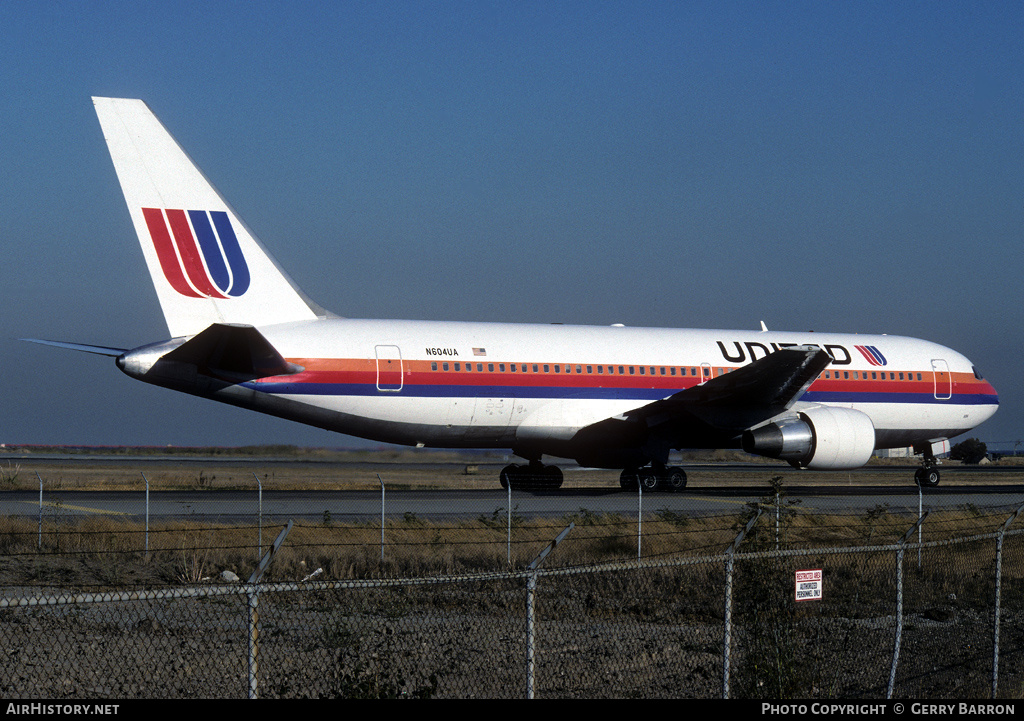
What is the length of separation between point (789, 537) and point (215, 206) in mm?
13635

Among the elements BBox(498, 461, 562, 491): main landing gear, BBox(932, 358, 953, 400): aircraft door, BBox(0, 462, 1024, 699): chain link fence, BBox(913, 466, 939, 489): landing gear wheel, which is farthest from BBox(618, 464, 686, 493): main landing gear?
BBox(913, 466, 939, 489): landing gear wheel

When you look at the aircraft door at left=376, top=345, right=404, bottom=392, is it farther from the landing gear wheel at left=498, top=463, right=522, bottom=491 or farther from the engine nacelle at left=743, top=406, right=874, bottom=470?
the engine nacelle at left=743, top=406, right=874, bottom=470

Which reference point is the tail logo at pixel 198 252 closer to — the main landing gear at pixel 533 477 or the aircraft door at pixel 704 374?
the main landing gear at pixel 533 477

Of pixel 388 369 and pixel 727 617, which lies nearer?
pixel 727 617

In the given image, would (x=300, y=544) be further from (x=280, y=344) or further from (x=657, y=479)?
(x=657, y=479)

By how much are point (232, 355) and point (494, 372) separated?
21.0 feet

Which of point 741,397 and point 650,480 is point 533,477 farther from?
point 741,397

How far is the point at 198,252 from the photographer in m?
23.0

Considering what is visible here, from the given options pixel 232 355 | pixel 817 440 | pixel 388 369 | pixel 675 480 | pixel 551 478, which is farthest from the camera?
pixel 551 478

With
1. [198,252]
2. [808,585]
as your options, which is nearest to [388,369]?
[198,252]

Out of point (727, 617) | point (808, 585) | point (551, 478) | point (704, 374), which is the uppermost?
point (704, 374)

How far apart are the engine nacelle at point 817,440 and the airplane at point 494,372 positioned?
0.11ft

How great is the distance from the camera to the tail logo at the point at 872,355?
98.1 ft

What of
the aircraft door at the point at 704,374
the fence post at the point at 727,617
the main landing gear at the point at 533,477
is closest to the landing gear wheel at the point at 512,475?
the main landing gear at the point at 533,477
